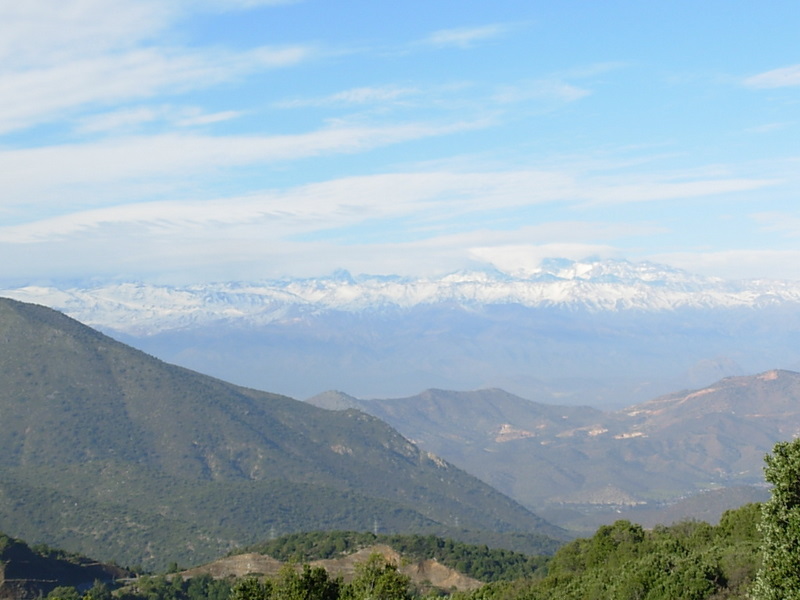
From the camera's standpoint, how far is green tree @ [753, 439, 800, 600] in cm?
4069

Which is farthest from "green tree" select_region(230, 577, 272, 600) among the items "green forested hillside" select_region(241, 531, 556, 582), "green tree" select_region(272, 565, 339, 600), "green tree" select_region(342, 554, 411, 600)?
"green forested hillside" select_region(241, 531, 556, 582)

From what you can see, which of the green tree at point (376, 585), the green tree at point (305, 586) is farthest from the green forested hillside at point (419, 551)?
the green tree at point (305, 586)

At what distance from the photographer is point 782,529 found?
4200 centimetres

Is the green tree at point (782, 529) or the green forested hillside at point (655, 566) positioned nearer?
the green tree at point (782, 529)

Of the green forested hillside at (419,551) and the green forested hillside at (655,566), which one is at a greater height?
the green forested hillside at (655,566)

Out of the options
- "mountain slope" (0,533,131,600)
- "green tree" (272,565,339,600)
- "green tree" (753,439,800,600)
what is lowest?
"mountain slope" (0,533,131,600)

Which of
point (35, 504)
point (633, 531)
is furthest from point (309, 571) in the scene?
point (35, 504)

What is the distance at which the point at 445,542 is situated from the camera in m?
140

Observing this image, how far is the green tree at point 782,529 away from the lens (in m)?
40.7

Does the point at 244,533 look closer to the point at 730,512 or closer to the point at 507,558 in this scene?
the point at 507,558

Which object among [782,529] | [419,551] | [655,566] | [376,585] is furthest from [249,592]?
[419,551]

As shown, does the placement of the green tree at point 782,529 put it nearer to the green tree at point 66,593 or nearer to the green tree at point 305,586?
the green tree at point 305,586

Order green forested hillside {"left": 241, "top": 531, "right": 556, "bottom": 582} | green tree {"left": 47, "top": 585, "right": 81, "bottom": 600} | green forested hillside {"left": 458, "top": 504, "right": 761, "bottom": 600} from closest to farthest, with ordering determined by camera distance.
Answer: green forested hillside {"left": 458, "top": 504, "right": 761, "bottom": 600}
green tree {"left": 47, "top": 585, "right": 81, "bottom": 600}
green forested hillside {"left": 241, "top": 531, "right": 556, "bottom": 582}

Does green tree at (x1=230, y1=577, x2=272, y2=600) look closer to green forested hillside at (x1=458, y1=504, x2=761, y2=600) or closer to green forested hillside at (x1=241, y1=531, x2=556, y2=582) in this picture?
green forested hillside at (x1=458, y1=504, x2=761, y2=600)
